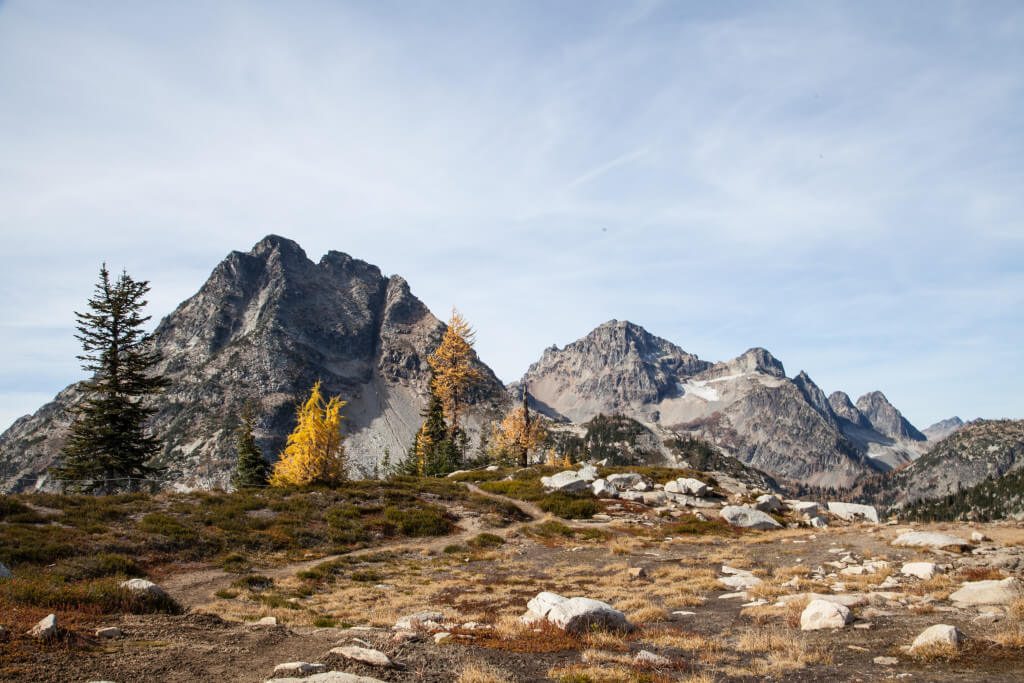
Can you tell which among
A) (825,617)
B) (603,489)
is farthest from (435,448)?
(825,617)

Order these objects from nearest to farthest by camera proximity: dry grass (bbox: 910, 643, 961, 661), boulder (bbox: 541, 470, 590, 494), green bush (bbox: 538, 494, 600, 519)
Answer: dry grass (bbox: 910, 643, 961, 661), green bush (bbox: 538, 494, 600, 519), boulder (bbox: 541, 470, 590, 494)

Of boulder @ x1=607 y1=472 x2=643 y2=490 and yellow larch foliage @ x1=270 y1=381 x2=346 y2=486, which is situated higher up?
yellow larch foliage @ x1=270 y1=381 x2=346 y2=486

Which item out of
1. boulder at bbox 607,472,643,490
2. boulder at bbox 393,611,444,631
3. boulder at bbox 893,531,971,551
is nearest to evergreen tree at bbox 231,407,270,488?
boulder at bbox 607,472,643,490

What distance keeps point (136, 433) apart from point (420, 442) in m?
35.5

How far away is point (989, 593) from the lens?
12.4 m

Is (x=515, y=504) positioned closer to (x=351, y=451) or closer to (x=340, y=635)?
(x=340, y=635)

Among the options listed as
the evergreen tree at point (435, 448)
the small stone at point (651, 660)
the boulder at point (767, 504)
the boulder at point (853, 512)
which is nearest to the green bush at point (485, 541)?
the small stone at point (651, 660)

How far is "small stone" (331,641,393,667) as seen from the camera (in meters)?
9.19

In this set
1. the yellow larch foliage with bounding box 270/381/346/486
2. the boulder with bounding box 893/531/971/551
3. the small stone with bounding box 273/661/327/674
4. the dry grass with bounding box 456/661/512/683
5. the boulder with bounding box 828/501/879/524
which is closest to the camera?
the small stone with bounding box 273/661/327/674

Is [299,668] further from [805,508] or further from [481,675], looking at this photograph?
[805,508]

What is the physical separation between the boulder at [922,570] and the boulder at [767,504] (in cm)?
2421

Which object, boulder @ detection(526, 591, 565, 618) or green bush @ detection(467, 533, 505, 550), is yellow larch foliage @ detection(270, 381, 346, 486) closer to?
green bush @ detection(467, 533, 505, 550)

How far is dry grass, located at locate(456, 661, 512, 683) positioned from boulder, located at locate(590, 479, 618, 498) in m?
35.3

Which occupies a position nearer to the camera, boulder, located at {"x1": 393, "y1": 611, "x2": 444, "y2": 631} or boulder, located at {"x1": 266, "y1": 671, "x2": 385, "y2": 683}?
boulder, located at {"x1": 266, "y1": 671, "x2": 385, "y2": 683}
